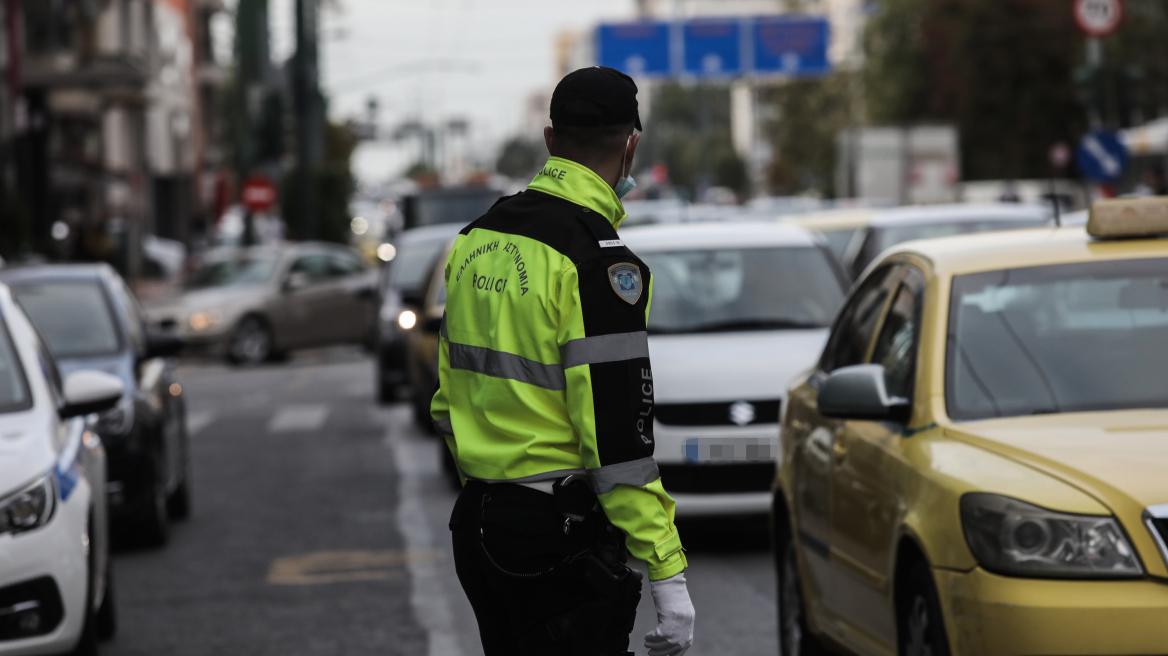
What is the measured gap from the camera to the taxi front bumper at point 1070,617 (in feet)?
13.8

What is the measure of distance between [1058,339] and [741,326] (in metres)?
4.85

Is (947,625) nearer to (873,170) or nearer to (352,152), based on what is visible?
(873,170)

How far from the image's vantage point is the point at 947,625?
452 centimetres

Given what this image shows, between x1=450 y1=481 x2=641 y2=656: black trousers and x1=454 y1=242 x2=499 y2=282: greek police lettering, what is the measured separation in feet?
1.34

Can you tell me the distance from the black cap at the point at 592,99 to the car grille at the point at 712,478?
224 inches

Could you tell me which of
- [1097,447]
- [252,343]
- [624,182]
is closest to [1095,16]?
[252,343]

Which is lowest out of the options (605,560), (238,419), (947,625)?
(238,419)

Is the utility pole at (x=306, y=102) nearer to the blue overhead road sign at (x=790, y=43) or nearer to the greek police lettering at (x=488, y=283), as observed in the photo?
the blue overhead road sign at (x=790, y=43)

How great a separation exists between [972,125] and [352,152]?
839 inches

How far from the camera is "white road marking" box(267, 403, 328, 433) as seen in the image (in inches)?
681

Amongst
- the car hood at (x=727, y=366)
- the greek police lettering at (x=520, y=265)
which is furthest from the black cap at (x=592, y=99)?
the car hood at (x=727, y=366)

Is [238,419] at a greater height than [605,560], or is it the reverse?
[605,560]

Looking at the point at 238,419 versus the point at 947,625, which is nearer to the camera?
the point at 947,625

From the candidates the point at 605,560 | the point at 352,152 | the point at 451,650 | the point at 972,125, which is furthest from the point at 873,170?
the point at 605,560
